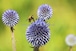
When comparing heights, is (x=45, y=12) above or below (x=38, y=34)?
above

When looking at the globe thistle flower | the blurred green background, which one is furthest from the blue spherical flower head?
the blurred green background

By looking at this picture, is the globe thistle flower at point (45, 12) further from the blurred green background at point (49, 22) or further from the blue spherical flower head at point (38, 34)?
the blurred green background at point (49, 22)

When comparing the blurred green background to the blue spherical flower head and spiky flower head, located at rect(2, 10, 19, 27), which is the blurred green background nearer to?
spiky flower head, located at rect(2, 10, 19, 27)

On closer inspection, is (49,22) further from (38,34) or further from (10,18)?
(38,34)

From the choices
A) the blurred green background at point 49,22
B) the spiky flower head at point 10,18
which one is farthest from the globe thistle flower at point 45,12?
the blurred green background at point 49,22

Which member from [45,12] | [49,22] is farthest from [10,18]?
[49,22]

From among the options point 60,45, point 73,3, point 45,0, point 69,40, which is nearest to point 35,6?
point 45,0
